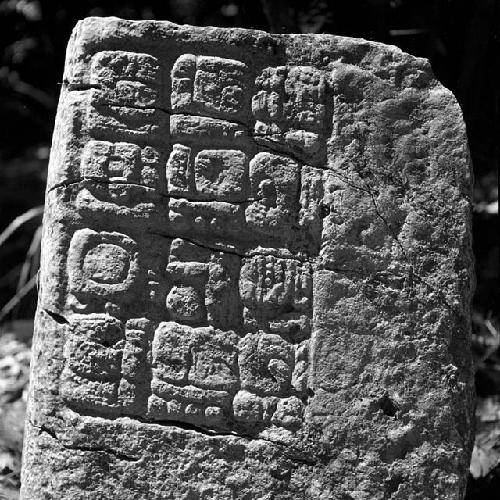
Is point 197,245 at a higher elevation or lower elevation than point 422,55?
lower

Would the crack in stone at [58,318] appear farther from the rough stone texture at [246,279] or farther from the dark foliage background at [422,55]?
the dark foliage background at [422,55]

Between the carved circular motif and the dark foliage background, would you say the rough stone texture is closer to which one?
the carved circular motif

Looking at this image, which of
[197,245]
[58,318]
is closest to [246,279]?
[197,245]

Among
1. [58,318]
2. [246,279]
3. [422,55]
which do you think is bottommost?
[58,318]

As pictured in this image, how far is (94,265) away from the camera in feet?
7.07

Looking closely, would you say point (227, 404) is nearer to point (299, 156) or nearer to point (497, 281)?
point (299, 156)

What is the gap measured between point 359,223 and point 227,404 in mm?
485

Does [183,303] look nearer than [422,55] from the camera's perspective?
Yes

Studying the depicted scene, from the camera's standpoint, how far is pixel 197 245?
218 centimetres

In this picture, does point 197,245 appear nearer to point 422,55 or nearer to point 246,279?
point 246,279

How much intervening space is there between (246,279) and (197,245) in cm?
13

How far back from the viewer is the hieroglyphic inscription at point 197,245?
2154 mm

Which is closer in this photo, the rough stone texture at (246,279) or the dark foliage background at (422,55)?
the rough stone texture at (246,279)

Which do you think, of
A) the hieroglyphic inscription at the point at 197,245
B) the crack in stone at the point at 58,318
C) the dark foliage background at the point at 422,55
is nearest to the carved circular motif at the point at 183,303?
the hieroglyphic inscription at the point at 197,245
